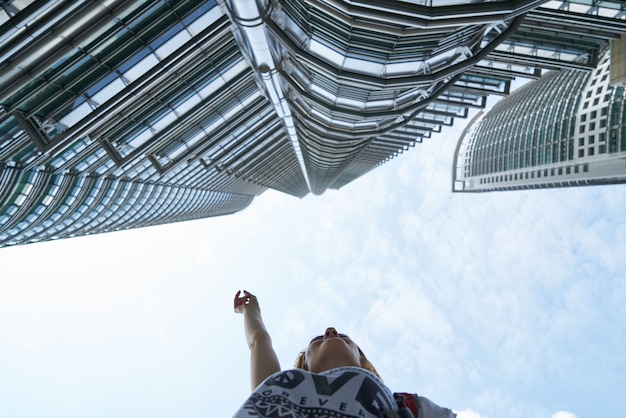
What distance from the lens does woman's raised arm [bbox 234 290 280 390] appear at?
3.91 meters

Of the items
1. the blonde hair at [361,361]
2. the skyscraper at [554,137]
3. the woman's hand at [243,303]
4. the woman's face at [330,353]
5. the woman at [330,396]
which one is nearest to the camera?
the woman at [330,396]

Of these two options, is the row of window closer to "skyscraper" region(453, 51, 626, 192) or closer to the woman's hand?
"skyscraper" region(453, 51, 626, 192)

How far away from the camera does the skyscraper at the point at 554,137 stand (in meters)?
66.1

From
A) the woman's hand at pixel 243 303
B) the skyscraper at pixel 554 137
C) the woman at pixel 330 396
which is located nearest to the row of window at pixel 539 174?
the skyscraper at pixel 554 137

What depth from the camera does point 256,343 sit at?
14.0ft

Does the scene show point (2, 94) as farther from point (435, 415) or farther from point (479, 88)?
point (479, 88)

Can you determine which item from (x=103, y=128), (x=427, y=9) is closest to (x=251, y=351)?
(x=427, y=9)

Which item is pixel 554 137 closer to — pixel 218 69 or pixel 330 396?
pixel 218 69

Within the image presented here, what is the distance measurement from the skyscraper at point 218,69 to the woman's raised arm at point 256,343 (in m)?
8.09

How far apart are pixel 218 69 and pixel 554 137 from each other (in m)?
76.3

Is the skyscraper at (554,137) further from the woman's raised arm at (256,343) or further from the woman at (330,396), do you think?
the woman at (330,396)

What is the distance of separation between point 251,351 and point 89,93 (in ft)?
57.7

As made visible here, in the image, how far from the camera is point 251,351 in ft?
14.1

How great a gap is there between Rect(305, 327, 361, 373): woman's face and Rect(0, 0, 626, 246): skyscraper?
865 cm
